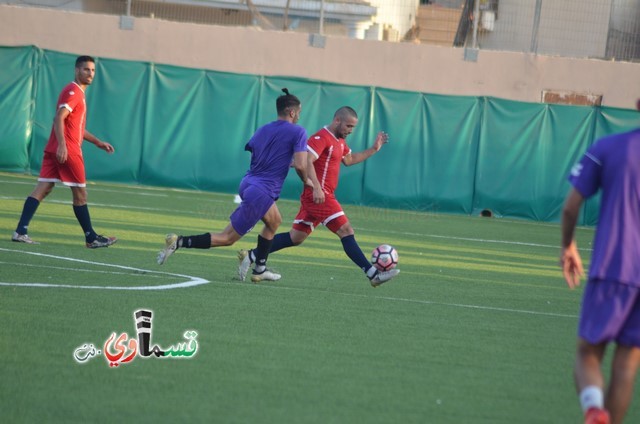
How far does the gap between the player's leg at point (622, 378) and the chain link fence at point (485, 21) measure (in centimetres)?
2142

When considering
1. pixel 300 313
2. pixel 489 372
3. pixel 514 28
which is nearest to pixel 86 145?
pixel 514 28

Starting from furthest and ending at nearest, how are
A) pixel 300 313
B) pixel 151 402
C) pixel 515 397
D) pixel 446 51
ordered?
pixel 446 51
pixel 300 313
pixel 515 397
pixel 151 402

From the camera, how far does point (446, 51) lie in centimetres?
2614

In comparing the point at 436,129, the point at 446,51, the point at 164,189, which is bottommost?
the point at 164,189

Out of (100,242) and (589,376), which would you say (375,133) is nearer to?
(100,242)

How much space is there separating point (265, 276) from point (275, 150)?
4.59 ft

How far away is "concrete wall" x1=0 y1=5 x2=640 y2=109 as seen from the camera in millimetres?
26141

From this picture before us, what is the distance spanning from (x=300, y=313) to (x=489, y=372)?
7.58ft

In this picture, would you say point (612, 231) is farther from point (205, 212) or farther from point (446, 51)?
point (446, 51)

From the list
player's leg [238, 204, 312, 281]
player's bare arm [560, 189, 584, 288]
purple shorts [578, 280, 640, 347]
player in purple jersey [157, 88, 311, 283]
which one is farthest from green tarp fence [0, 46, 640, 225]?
purple shorts [578, 280, 640, 347]

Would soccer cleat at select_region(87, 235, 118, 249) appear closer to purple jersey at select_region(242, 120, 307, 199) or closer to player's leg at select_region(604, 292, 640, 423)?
purple jersey at select_region(242, 120, 307, 199)

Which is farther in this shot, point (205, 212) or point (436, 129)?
point (436, 129)

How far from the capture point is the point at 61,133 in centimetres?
1236

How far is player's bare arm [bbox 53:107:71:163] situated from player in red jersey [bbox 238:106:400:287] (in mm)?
2717
